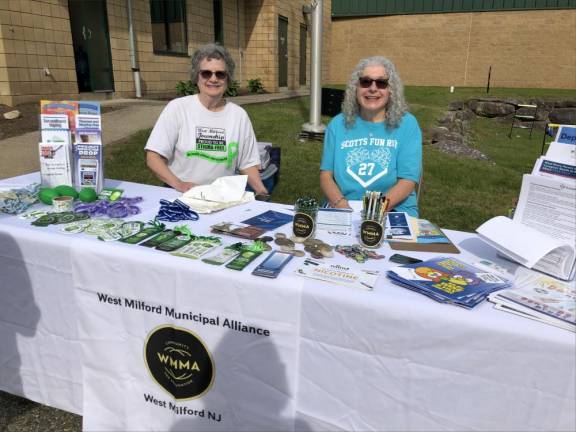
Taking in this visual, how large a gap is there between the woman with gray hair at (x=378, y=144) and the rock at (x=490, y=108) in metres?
15.7

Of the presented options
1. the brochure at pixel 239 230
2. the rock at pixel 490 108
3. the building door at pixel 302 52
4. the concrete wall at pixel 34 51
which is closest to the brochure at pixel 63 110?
the brochure at pixel 239 230

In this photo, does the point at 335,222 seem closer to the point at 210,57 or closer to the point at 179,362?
the point at 179,362

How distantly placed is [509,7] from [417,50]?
15.2ft

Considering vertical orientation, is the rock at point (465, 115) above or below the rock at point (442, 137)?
above

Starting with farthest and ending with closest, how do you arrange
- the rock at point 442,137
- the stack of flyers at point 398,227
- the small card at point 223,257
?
the rock at point 442,137, the stack of flyers at point 398,227, the small card at point 223,257

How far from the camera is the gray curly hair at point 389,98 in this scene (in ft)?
8.10

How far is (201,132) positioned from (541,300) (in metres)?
2.07

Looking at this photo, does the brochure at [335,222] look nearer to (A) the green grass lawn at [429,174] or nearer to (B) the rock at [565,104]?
(A) the green grass lawn at [429,174]

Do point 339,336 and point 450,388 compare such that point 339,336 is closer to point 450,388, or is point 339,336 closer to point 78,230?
point 450,388

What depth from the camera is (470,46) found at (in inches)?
827

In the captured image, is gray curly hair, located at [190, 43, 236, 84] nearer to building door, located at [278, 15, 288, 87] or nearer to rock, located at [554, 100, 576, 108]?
building door, located at [278, 15, 288, 87]

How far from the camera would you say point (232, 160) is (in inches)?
108

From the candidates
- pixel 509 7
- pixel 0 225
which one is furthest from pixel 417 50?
pixel 0 225

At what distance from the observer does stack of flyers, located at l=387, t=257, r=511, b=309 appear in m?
1.22
